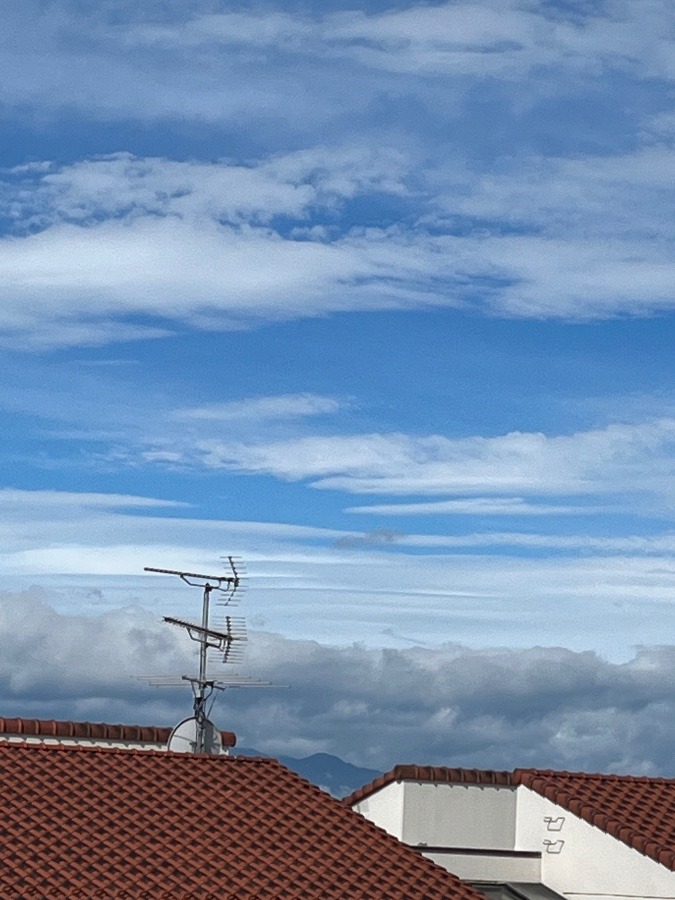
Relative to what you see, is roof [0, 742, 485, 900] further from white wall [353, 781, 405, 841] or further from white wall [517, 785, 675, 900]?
white wall [517, 785, 675, 900]

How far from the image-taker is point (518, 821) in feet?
112

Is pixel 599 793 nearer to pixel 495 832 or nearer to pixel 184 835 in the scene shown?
pixel 495 832

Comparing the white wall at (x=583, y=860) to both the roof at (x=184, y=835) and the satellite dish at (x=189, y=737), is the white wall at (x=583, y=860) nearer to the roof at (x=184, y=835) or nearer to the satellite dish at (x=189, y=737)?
the roof at (x=184, y=835)

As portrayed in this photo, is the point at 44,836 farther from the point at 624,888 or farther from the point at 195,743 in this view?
the point at 624,888

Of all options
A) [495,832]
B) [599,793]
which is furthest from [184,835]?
[599,793]

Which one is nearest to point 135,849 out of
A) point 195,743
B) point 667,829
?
point 195,743

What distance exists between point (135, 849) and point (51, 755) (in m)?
3.61

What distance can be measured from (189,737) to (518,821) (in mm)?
6715

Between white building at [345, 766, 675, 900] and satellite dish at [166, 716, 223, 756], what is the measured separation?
3.34 m

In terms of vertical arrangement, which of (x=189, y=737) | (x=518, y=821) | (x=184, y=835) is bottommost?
(x=184, y=835)

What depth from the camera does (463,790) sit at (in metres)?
33.9

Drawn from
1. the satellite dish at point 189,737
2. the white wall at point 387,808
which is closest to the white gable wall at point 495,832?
the white wall at point 387,808

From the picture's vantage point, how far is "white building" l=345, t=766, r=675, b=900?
3281cm

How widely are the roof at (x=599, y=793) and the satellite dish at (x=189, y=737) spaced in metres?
3.09
